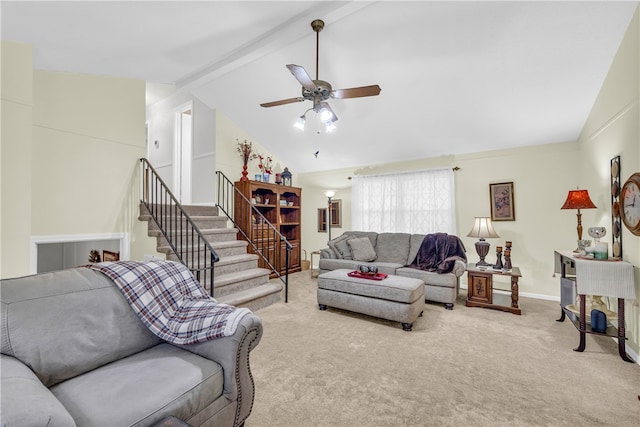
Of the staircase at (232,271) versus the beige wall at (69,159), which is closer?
the beige wall at (69,159)

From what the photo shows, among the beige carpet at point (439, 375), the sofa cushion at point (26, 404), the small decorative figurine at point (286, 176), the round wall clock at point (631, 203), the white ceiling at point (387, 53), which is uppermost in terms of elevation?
the white ceiling at point (387, 53)

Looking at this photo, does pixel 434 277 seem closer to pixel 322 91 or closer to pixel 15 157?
pixel 322 91

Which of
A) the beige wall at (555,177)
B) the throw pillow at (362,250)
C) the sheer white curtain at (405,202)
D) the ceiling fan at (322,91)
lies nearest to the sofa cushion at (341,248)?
the throw pillow at (362,250)

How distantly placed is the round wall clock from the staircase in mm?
3580

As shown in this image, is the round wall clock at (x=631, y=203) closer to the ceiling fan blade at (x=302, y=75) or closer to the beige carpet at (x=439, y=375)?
the beige carpet at (x=439, y=375)

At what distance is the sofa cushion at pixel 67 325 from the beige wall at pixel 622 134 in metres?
3.72

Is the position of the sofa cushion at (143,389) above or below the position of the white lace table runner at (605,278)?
below

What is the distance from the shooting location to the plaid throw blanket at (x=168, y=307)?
1500 millimetres

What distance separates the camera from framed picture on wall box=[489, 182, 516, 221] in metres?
4.25

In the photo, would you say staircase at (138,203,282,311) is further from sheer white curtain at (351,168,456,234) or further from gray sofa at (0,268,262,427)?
sheer white curtain at (351,168,456,234)

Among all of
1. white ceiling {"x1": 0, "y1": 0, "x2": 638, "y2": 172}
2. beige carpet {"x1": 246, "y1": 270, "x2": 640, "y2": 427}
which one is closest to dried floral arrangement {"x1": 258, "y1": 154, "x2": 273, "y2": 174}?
white ceiling {"x1": 0, "y1": 0, "x2": 638, "y2": 172}

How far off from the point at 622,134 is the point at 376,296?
2741 mm

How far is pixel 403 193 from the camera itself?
16.7ft

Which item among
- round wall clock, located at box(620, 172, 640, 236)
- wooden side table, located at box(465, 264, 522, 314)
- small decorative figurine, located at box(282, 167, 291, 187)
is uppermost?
small decorative figurine, located at box(282, 167, 291, 187)
